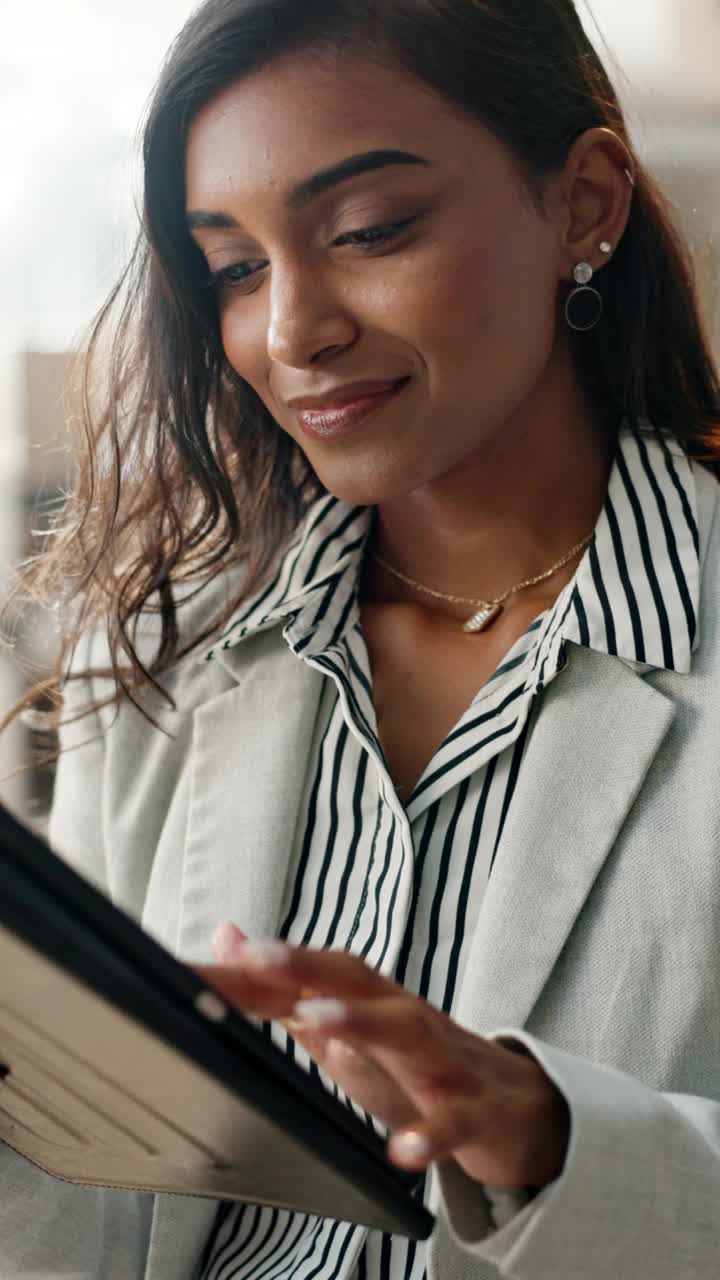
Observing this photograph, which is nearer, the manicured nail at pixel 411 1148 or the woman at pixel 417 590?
the manicured nail at pixel 411 1148

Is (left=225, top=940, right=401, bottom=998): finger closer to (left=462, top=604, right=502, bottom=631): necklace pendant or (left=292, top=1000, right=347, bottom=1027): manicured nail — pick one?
(left=292, top=1000, right=347, bottom=1027): manicured nail

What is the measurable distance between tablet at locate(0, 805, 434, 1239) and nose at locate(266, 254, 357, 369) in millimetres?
525

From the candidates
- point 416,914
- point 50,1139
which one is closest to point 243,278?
point 416,914

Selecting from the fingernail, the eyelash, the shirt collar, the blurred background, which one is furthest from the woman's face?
the blurred background

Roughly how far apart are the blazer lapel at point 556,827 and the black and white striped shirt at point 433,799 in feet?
0.10

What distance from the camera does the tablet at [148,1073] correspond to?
518mm

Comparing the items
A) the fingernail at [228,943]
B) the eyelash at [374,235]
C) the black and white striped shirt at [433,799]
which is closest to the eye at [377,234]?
the eyelash at [374,235]

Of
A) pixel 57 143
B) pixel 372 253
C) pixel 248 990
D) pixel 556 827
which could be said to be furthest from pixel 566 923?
pixel 57 143

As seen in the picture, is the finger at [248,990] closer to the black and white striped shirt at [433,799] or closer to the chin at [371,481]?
the black and white striped shirt at [433,799]

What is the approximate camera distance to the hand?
0.62m

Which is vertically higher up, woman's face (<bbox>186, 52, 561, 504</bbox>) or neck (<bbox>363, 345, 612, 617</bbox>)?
woman's face (<bbox>186, 52, 561, 504</bbox>)

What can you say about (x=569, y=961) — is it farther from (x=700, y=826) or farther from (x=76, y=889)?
(x=76, y=889)

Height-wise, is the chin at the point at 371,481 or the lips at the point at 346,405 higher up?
the lips at the point at 346,405

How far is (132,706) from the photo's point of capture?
1221 mm
